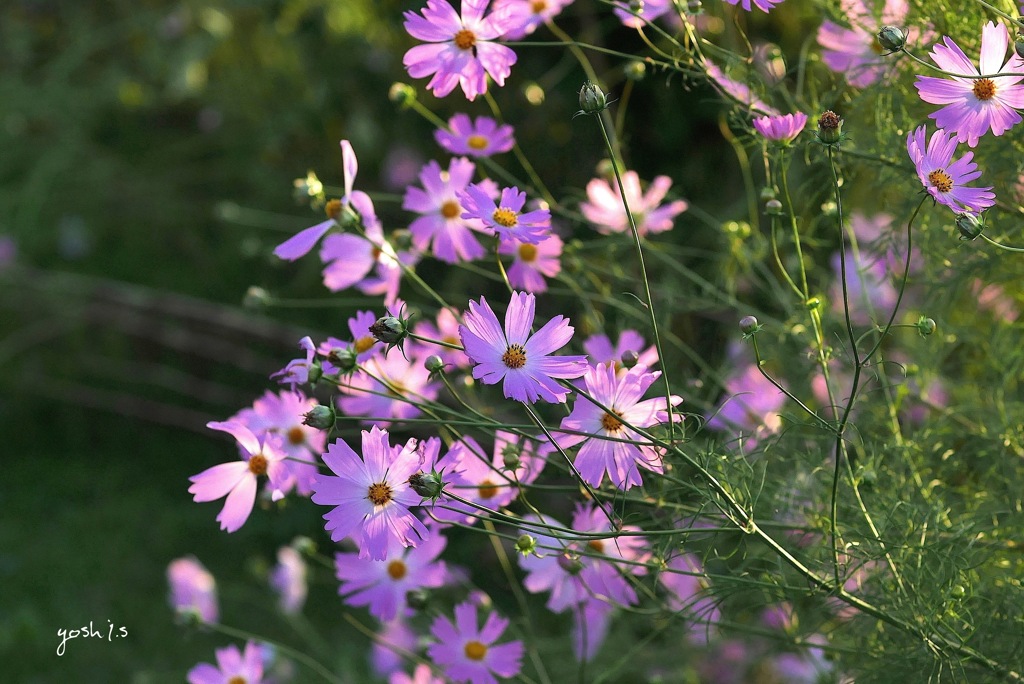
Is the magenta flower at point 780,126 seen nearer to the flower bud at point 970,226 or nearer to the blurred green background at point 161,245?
the flower bud at point 970,226

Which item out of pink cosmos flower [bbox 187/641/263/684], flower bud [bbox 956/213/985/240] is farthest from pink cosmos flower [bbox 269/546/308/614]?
flower bud [bbox 956/213/985/240]

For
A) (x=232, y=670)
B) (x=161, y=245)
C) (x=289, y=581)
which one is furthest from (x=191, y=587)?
(x=161, y=245)

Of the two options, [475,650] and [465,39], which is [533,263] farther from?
[475,650]

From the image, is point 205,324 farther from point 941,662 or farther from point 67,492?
point 941,662

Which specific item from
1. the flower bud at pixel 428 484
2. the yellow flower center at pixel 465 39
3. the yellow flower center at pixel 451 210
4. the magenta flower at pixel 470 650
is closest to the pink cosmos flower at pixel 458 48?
the yellow flower center at pixel 465 39

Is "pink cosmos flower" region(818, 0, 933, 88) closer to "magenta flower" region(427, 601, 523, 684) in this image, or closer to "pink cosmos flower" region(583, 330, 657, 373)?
"pink cosmos flower" region(583, 330, 657, 373)
